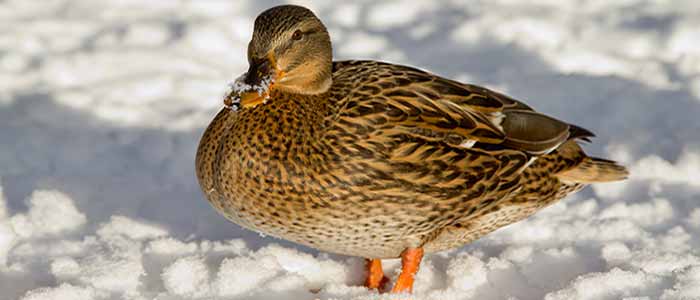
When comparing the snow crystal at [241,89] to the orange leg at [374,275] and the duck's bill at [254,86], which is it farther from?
the orange leg at [374,275]

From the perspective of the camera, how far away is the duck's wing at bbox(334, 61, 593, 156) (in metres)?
3.50

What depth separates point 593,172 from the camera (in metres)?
3.89

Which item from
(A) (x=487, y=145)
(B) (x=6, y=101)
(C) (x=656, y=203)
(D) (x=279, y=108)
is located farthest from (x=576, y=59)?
(B) (x=6, y=101)

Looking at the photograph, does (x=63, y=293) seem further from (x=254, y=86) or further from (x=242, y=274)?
(x=254, y=86)

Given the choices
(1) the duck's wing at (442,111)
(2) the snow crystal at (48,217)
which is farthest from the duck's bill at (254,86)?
(2) the snow crystal at (48,217)

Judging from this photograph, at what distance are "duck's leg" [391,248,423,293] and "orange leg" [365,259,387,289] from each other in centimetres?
24

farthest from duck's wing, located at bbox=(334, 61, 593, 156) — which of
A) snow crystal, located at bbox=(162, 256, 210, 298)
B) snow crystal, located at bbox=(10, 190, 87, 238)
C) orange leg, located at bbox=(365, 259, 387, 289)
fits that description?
snow crystal, located at bbox=(10, 190, 87, 238)

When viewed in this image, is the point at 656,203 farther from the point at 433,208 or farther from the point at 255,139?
the point at 255,139

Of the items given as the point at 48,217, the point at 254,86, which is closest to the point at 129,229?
the point at 48,217

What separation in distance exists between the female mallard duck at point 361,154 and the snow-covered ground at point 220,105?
0.34 meters

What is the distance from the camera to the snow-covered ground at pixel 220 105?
12.5 feet

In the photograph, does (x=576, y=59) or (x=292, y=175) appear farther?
(x=576, y=59)

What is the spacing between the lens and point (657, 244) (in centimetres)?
412

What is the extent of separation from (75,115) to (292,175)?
2280 mm
